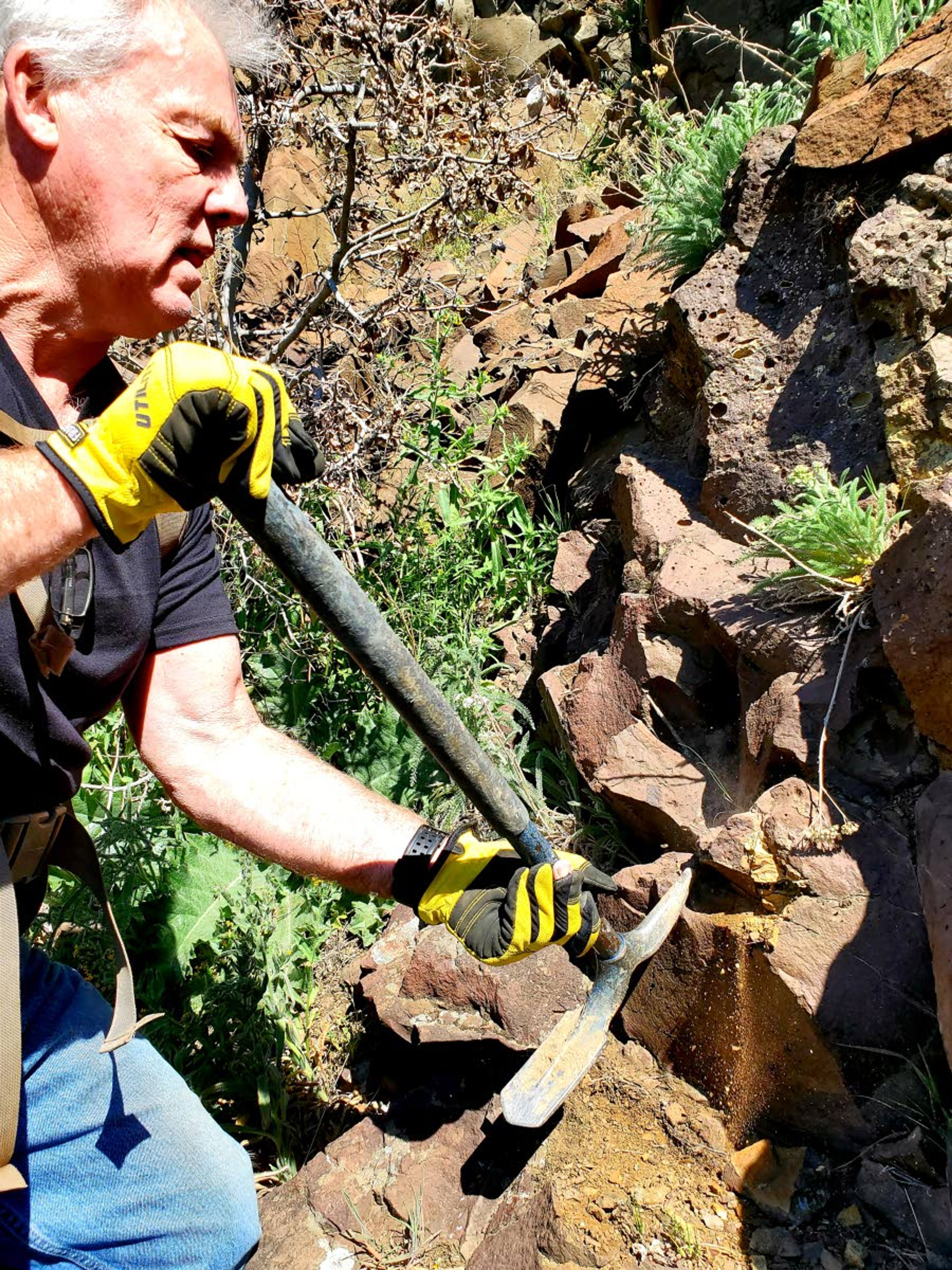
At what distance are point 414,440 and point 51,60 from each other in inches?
95.0

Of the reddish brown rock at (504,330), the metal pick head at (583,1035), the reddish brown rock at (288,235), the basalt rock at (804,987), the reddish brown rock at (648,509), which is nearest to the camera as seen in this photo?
the basalt rock at (804,987)

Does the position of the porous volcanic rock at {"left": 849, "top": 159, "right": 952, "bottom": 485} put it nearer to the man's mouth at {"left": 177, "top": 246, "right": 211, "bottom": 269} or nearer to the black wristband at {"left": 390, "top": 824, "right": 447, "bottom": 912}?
the black wristband at {"left": 390, "top": 824, "right": 447, "bottom": 912}

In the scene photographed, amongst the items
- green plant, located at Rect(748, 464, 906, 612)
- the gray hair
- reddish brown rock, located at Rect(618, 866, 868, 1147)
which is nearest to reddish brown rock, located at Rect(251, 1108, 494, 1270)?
reddish brown rock, located at Rect(618, 866, 868, 1147)

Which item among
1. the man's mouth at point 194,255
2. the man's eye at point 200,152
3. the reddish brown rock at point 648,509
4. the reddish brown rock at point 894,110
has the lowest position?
the reddish brown rock at point 648,509

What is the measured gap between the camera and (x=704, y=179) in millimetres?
3588

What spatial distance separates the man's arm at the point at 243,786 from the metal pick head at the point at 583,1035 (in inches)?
23.6

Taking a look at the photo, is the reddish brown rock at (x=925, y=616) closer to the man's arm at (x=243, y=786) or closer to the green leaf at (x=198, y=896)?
the man's arm at (x=243, y=786)

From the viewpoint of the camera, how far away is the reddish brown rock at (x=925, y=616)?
2.05m

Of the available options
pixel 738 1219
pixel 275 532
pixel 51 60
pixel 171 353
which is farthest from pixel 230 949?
pixel 51 60

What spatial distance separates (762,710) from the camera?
2521mm

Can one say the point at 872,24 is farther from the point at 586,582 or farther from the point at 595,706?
the point at 595,706

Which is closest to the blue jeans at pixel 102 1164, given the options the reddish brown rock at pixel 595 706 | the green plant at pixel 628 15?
the reddish brown rock at pixel 595 706

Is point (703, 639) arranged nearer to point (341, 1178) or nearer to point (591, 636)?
point (591, 636)

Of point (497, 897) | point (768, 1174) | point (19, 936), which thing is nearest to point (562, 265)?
point (497, 897)
